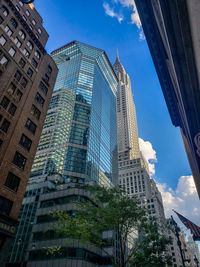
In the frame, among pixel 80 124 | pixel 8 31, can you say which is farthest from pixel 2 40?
pixel 80 124

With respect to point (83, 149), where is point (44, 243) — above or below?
below

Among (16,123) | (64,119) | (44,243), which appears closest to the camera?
(16,123)

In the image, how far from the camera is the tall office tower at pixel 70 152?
42531 mm

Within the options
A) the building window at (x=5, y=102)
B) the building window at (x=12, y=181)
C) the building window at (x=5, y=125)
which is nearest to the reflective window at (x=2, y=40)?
the building window at (x=5, y=102)

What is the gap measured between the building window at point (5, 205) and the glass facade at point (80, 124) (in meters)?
32.6

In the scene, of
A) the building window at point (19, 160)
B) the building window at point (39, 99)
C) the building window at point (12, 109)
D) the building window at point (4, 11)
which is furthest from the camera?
the building window at point (39, 99)

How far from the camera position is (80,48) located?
10788 centimetres

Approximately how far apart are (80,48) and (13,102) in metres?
87.5

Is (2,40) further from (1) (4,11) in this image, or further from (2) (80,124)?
(2) (80,124)

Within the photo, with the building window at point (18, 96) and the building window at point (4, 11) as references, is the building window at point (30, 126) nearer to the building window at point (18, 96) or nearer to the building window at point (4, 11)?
the building window at point (18, 96)

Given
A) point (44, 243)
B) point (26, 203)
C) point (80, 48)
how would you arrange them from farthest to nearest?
point (80, 48) → point (26, 203) → point (44, 243)

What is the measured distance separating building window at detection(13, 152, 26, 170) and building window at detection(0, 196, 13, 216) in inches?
207

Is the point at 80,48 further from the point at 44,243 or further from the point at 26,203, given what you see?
the point at 44,243

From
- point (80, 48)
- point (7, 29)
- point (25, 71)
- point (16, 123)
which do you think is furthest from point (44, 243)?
point (80, 48)
